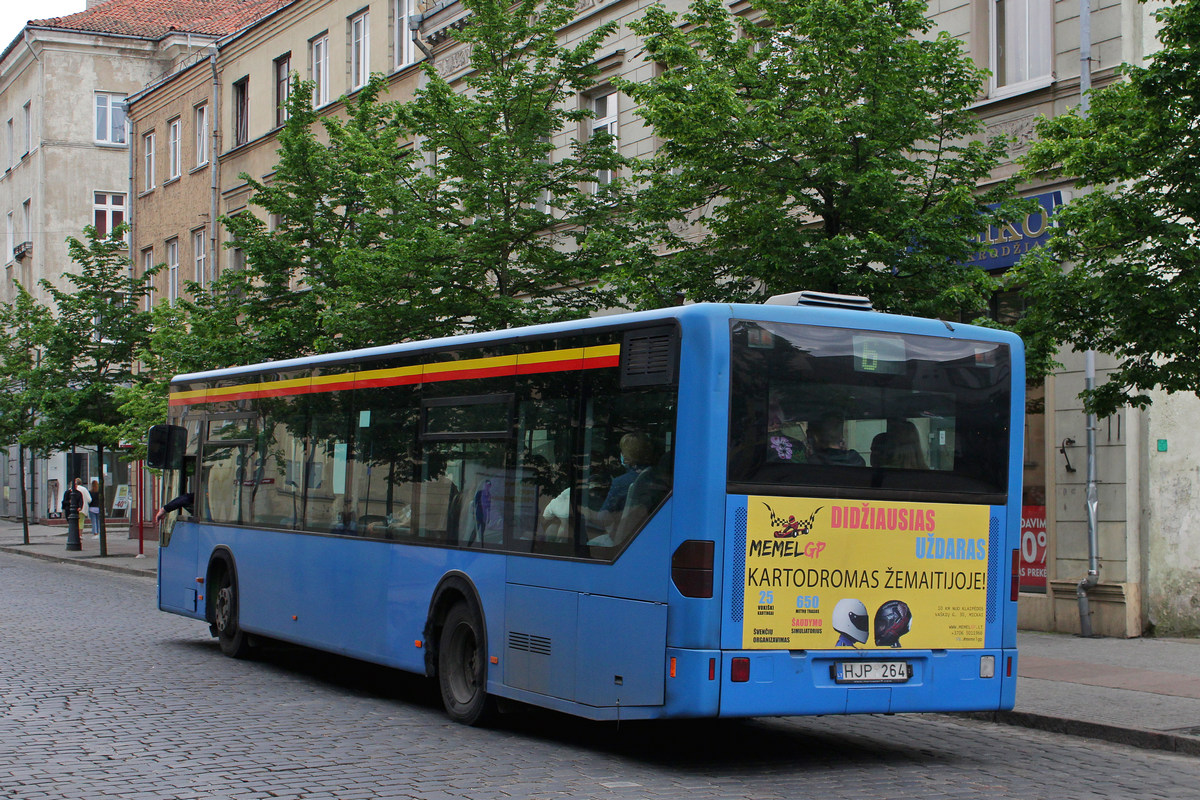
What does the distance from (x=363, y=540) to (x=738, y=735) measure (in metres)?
3.44

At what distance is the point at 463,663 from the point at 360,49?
25292 millimetres

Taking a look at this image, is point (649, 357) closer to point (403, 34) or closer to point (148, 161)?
point (403, 34)

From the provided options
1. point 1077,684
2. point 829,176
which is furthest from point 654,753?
point 829,176

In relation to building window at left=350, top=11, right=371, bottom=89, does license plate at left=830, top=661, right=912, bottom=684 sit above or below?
below

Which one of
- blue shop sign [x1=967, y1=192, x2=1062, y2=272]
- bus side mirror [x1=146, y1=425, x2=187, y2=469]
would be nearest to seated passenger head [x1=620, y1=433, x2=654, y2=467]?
bus side mirror [x1=146, y1=425, x2=187, y2=469]

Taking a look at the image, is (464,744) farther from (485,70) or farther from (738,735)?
(485,70)

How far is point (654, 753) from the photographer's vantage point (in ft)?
29.2

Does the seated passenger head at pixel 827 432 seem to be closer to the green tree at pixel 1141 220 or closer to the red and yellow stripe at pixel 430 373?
the red and yellow stripe at pixel 430 373

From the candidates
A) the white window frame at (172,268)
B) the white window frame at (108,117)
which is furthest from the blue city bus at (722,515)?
the white window frame at (108,117)

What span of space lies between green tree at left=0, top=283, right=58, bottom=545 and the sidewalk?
24533mm

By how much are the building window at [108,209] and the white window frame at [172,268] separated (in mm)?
10023

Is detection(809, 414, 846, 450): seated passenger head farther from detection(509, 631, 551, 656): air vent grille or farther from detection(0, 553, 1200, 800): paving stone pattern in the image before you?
detection(509, 631, 551, 656): air vent grille

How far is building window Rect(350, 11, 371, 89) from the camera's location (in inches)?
1289

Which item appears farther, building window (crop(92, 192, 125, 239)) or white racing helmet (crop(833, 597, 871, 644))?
building window (crop(92, 192, 125, 239))
